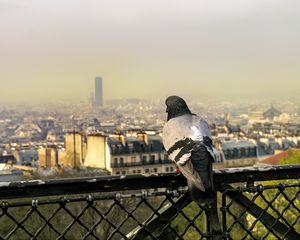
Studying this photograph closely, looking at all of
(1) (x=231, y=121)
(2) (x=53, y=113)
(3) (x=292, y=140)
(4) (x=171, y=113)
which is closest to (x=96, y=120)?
(2) (x=53, y=113)

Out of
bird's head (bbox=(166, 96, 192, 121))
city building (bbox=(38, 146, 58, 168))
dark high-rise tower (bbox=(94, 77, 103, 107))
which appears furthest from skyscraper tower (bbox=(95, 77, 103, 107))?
bird's head (bbox=(166, 96, 192, 121))

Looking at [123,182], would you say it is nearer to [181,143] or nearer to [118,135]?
[181,143]

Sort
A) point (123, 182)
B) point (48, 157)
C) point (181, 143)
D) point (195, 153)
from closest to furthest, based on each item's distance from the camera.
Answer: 1. point (123, 182)
2. point (195, 153)
3. point (181, 143)
4. point (48, 157)

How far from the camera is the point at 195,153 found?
8.43 feet

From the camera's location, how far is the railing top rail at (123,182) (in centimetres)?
231

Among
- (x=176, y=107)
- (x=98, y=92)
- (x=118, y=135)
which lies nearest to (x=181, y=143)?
(x=176, y=107)

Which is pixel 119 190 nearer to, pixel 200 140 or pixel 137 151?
pixel 200 140

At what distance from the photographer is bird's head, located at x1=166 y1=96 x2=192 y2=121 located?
315 centimetres

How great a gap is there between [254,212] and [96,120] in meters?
77.8

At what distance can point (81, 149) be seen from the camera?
48250mm

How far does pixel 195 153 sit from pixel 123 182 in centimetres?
36

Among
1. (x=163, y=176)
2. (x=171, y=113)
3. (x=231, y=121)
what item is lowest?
(x=231, y=121)

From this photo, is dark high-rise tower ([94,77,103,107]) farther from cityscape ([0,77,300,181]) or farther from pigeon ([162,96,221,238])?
pigeon ([162,96,221,238])

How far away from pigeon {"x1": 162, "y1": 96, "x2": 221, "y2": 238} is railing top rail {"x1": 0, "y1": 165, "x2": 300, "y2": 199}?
0.27 feet
